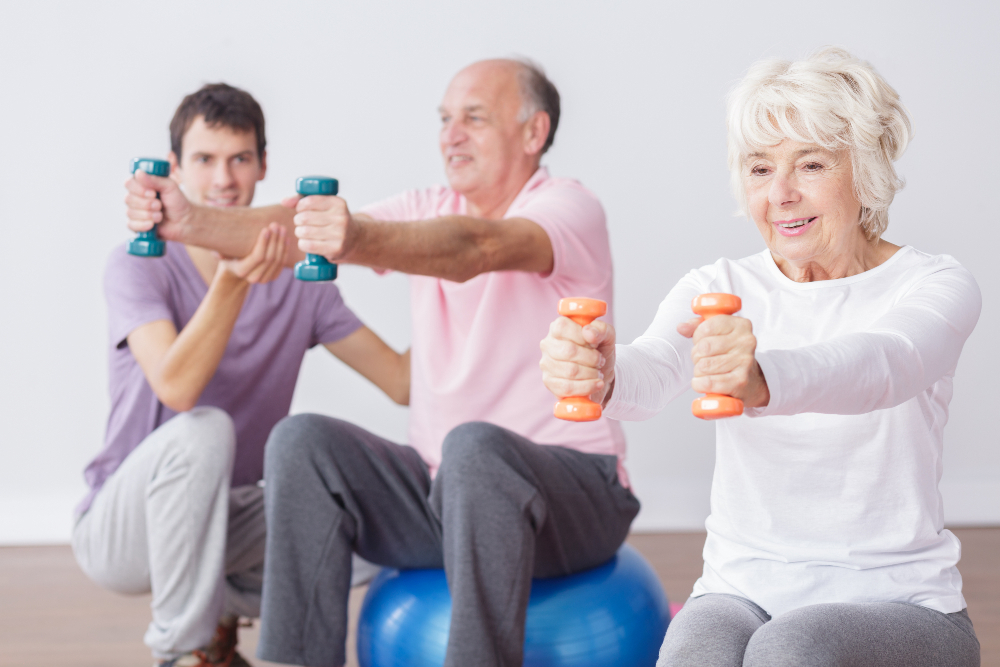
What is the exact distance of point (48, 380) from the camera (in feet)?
12.9

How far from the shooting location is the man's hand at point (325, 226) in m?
1.70

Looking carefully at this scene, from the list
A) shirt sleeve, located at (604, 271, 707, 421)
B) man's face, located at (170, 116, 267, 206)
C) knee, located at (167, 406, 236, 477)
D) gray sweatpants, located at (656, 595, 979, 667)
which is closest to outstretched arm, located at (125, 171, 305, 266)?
man's face, located at (170, 116, 267, 206)

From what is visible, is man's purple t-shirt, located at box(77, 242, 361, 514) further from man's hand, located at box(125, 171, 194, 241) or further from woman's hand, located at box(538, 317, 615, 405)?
woman's hand, located at box(538, 317, 615, 405)

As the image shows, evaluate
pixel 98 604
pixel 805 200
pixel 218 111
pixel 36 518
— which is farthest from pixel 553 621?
pixel 36 518

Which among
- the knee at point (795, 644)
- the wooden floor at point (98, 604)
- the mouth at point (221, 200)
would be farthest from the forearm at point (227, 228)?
the knee at point (795, 644)

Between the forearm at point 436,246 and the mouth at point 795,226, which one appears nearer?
the mouth at point 795,226

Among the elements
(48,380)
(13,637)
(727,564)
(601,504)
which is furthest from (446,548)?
(48,380)

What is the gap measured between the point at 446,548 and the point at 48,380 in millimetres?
2918

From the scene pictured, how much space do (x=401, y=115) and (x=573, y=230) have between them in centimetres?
206

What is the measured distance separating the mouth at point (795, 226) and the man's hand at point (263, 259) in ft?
3.48

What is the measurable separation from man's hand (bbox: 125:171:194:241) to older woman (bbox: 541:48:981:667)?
1.04 meters

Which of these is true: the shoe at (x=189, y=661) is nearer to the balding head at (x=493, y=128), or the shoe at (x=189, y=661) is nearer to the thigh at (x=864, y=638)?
the balding head at (x=493, y=128)

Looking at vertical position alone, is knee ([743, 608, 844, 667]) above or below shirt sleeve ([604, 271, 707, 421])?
below

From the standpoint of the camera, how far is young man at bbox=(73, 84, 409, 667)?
6.22 ft
